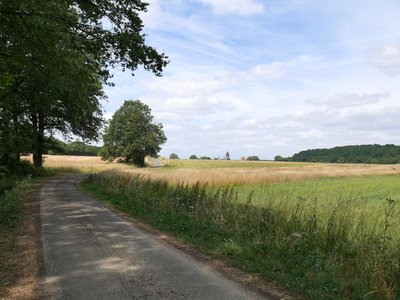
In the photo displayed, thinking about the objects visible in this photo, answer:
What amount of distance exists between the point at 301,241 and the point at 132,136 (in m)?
71.5

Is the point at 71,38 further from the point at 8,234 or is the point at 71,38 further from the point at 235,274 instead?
the point at 235,274

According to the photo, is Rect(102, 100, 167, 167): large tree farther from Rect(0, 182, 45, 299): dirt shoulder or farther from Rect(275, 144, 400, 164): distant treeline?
Rect(275, 144, 400, 164): distant treeline

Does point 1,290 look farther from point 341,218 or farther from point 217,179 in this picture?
point 217,179

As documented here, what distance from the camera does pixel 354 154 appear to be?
14862cm

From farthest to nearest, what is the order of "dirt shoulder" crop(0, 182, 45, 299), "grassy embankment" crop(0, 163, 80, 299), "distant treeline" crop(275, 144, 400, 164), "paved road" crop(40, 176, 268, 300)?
"distant treeline" crop(275, 144, 400, 164), "grassy embankment" crop(0, 163, 80, 299), "dirt shoulder" crop(0, 182, 45, 299), "paved road" crop(40, 176, 268, 300)

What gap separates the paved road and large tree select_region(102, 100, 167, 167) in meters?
→ 67.1

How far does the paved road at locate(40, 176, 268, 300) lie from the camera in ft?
19.7

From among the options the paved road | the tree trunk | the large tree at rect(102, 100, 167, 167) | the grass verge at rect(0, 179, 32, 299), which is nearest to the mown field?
the paved road

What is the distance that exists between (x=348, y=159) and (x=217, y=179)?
4806 inches

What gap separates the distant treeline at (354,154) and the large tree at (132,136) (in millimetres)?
76929

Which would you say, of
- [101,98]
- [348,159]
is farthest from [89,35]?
[348,159]

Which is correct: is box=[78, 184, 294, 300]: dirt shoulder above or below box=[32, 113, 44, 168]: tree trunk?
below

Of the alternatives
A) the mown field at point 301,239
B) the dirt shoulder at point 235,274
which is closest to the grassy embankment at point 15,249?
the dirt shoulder at point 235,274

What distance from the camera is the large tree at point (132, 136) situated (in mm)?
78125
